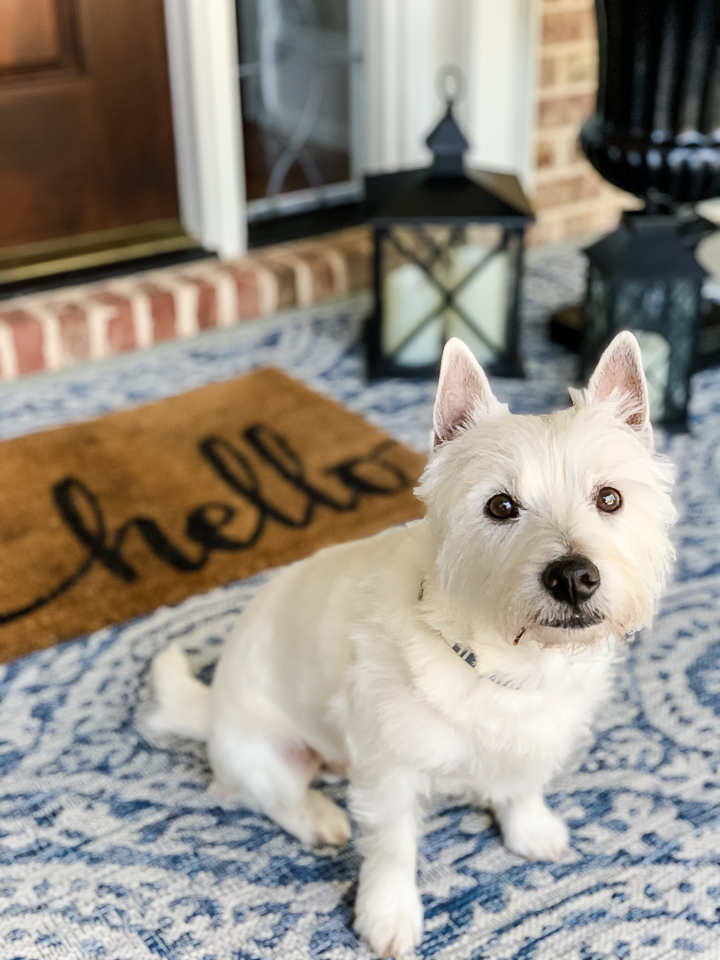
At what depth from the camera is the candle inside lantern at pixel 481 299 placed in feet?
7.22

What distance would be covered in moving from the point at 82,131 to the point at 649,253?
4.79ft

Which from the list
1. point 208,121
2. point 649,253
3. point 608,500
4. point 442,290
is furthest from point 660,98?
point 608,500

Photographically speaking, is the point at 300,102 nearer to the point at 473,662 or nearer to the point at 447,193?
the point at 447,193

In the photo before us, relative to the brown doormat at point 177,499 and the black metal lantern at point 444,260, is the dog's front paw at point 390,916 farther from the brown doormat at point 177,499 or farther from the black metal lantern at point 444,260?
the black metal lantern at point 444,260

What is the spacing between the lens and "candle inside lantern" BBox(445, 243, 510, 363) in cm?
220

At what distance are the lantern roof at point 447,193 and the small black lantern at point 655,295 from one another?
215 millimetres

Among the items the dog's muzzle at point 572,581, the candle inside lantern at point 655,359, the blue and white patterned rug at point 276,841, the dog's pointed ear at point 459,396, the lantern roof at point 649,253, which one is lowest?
the blue and white patterned rug at point 276,841

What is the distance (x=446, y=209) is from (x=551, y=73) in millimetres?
1057

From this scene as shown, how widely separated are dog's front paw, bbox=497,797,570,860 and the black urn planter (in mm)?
1358

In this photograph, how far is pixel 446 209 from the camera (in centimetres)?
213

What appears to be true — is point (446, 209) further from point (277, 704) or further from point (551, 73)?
point (277, 704)

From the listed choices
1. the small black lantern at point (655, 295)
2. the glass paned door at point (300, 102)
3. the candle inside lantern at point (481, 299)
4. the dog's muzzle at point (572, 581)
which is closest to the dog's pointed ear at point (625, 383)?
the dog's muzzle at point (572, 581)

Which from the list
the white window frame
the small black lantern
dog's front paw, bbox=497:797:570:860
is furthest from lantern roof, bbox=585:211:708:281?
dog's front paw, bbox=497:797:570:860

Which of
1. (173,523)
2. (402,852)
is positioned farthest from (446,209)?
(402,852)
